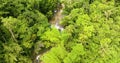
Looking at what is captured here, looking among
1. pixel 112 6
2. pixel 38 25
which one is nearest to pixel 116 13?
pixel 112 6

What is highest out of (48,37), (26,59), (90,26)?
(90,26)

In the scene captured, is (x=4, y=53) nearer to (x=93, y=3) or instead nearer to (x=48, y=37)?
(x=48, y=37)

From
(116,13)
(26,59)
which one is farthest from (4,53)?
(116,13)

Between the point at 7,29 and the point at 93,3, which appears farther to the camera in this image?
the point at 93,3

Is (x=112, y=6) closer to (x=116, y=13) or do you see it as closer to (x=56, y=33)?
(x=116, y=13)

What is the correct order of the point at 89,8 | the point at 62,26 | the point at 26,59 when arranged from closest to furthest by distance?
the point at 26,59
the point at 89,8
the point at 62,26

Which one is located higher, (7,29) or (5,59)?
(7,29)

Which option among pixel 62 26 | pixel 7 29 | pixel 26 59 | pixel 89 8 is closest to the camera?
pixel 7 29
